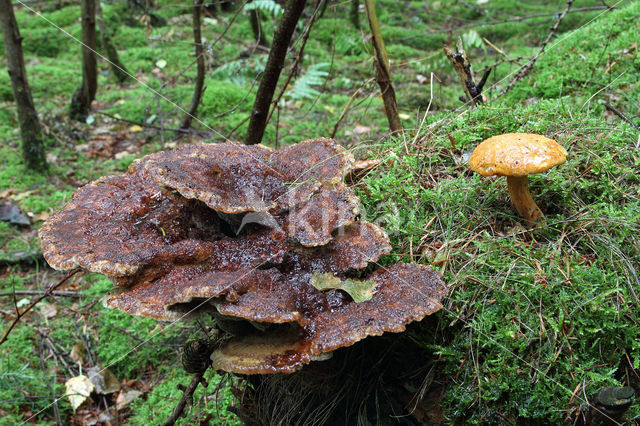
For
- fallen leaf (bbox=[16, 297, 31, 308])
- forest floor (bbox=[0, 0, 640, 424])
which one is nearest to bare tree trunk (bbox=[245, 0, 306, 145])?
forest floor (bbox=[0, 0, 640, 424])

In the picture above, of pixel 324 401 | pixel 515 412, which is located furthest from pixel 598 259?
pixel 324 401

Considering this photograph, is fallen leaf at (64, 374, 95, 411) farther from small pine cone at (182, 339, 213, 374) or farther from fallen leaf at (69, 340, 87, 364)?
small pine cone at (182, 339, 213, 374)

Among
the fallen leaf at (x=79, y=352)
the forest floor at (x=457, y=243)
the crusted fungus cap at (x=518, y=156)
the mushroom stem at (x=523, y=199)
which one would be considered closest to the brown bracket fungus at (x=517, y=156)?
the crusted fungus cap at (x=518, y=156)

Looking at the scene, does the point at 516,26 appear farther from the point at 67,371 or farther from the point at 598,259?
the point at 67,371

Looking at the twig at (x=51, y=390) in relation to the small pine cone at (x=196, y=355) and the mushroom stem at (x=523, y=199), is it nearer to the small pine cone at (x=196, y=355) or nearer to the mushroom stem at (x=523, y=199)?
the small pine cone at (x=196, y=355)

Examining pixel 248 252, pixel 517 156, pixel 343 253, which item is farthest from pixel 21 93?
pixel 517 156

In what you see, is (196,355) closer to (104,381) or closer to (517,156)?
(104,381)
